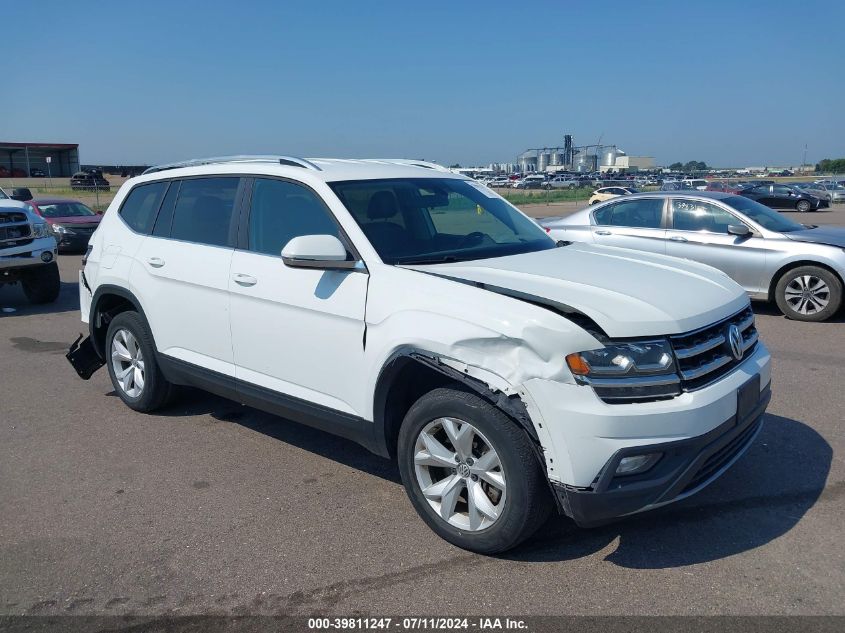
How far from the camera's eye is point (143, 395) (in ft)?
18.9

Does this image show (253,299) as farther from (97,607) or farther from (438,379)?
(97,607)

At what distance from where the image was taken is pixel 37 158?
277 ft

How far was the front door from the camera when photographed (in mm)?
4027

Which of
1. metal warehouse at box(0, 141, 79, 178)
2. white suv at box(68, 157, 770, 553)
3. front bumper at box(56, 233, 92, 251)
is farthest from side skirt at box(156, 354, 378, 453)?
metal warehouse at box(0, 141, 79, 178)

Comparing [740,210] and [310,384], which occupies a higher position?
[740,210]

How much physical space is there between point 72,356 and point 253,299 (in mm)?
2687

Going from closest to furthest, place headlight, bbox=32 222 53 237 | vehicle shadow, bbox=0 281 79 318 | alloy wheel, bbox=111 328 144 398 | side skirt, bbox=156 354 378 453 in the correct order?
side skirt, bbox=156 354 378 453 → alloy wheel, bbox=111 328 144 398 → vehicle shadow, bbox=0 281 79 318 → headlight, bbox=32 222 53 237

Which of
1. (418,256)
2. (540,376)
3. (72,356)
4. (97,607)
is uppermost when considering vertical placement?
(418,256)

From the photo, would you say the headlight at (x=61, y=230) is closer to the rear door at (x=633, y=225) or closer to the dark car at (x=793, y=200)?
the rear door at (x=633, y=225)

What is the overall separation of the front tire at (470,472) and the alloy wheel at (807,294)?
7.10m

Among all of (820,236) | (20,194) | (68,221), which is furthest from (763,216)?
(68,221)

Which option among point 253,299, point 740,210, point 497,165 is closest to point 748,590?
point 253,299

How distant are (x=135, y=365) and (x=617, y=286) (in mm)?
3862

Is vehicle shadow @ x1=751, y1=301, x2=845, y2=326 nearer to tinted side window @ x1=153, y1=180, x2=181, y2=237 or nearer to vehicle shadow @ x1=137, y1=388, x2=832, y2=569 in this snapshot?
vehicle shadow @ x1=137, y1=388, x2=832, y2=569
